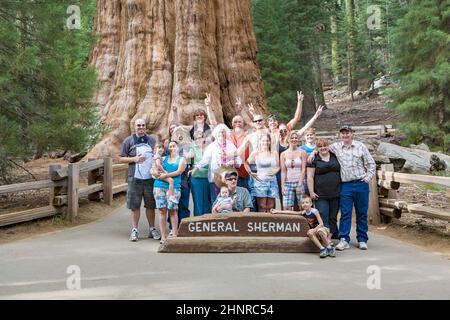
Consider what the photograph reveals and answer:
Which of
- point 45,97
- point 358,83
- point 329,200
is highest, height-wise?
point 358,83

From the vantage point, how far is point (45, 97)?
10688 millimetres

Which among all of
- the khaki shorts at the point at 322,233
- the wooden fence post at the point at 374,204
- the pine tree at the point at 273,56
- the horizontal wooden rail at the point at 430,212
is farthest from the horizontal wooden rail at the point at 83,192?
the pine tree at the point at 273,56

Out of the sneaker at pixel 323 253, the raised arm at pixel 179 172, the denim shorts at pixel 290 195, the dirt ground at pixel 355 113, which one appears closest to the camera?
the sneaker at pixel 323 253

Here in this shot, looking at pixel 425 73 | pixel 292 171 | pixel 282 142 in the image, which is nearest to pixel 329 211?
pixel 292 171

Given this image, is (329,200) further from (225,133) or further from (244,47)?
(244,47)

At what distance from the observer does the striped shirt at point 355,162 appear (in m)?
7.64

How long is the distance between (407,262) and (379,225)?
3320 mm

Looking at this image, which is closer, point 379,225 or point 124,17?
point 379,225

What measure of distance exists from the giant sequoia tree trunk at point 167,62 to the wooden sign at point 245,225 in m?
8.19

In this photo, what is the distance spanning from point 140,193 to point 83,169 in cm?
323

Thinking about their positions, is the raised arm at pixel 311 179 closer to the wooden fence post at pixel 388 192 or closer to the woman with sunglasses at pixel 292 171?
the woman with sunglasses at pixel 292 171

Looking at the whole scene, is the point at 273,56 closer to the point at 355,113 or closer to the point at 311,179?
the point at 355,113
